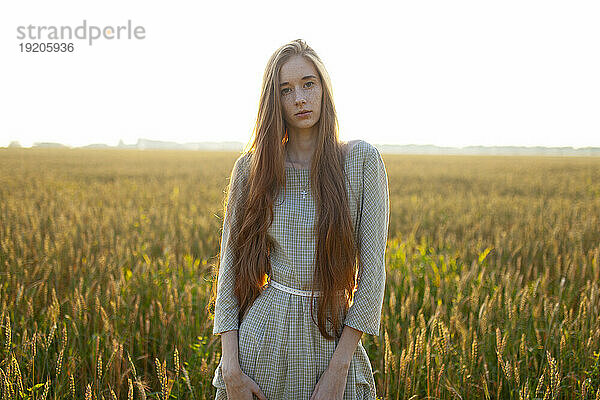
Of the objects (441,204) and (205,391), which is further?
(441,204)

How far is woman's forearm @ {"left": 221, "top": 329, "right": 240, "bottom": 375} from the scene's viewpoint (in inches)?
64.9

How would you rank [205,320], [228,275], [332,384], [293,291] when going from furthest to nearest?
[205,320] < [228,275] < [293,291] < [332,384]

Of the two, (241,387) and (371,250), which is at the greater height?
(371,250)

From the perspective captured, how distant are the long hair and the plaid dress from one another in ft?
0.13

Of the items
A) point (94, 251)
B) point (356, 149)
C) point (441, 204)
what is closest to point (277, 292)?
point (356, 149)

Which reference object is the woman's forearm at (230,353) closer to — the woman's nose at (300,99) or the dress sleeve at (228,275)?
the dress sleeve at (228,275)

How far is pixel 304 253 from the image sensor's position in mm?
1670

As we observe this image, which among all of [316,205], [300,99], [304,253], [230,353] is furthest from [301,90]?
[230,353]

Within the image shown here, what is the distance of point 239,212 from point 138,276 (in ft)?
8.00

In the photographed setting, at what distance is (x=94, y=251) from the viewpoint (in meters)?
4.96

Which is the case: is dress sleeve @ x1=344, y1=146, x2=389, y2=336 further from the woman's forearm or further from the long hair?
the woman's forearm

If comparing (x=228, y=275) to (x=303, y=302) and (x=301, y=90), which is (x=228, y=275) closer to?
(x=303, y=302)

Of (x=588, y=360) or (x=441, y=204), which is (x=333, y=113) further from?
(x=441, y=204)

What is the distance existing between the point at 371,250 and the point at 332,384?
1.54 feet
